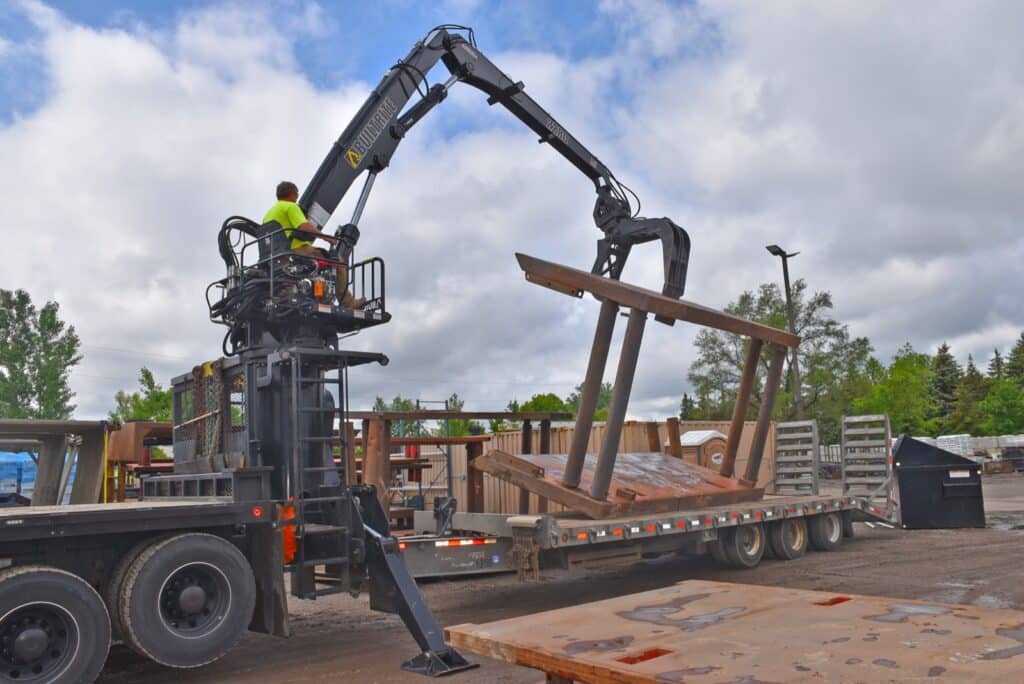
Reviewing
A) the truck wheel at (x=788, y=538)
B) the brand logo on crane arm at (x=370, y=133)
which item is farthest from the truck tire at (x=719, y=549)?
the brand logo on crane arm at (x=370, y=133)

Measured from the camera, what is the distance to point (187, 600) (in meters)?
6.93

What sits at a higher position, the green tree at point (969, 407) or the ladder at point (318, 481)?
the green tree at point (969, 407)

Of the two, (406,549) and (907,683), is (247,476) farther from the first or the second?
A: (907,683)

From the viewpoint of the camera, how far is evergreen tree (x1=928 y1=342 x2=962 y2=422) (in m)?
78.2

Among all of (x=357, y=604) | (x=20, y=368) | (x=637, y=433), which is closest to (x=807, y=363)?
(x=637, y=433)

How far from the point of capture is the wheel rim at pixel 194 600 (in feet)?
22.8

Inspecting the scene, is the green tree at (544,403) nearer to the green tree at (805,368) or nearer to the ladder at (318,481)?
the green tree at (805,368)

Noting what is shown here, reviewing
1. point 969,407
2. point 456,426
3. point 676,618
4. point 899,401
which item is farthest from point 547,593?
point 969,407

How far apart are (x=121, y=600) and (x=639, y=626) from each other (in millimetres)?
4558

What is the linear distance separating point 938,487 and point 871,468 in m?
2.35

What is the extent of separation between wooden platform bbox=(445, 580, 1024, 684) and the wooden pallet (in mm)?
11830

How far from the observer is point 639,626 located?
418cm

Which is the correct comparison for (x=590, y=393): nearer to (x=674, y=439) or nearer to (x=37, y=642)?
(x=674, y=439)

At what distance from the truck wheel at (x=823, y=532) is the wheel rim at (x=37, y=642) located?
1169cm
